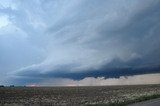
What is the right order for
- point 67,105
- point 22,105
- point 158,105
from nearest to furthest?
point 158,105
point 67,105
point 22,105

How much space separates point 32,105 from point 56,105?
370 centimetres

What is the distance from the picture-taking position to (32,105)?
160ft

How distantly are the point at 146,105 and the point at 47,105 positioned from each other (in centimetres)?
1676

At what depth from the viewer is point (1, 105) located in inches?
1989

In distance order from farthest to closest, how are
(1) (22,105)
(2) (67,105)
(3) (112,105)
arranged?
1. (1) (22,105)
2. (2) (67,105)
3. (3) (112,105)

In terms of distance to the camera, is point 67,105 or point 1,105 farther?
point 1,105

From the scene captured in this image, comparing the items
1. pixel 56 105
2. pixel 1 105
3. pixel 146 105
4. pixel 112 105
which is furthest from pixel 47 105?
pixel 146 105

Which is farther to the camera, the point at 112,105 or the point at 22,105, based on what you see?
the point at 22,105

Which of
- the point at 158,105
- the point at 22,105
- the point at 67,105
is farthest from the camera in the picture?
the point at 22,105

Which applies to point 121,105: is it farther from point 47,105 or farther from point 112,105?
point 47,105

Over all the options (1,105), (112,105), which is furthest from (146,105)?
(1,105)

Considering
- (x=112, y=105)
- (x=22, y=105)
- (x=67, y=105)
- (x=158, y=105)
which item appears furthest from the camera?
(x=22, y=105)

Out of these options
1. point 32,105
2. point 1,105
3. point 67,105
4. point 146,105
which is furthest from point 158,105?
point 1,105

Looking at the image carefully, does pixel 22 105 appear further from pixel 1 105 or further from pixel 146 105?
pixel 146 105
